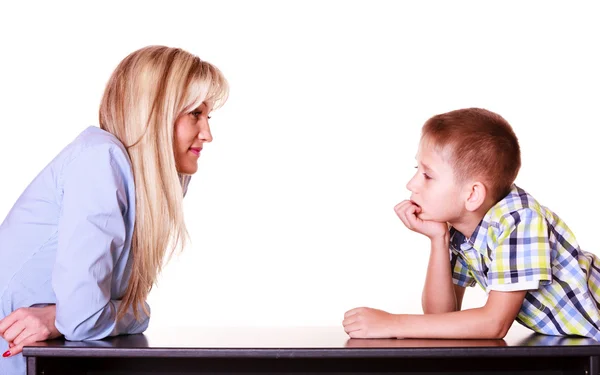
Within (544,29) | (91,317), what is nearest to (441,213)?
(91,317)

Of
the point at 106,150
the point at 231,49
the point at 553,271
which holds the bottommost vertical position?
the point at 553,271

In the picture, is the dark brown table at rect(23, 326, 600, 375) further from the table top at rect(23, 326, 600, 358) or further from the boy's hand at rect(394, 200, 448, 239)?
the boy's hand at rect(394, 200, 448, 239)

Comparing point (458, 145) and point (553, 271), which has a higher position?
point (458, 145)

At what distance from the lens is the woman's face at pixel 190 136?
2.09 metres

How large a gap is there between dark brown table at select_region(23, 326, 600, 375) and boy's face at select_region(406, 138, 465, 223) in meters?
0.31

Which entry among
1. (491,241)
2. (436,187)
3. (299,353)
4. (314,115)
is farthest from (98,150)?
(314,115)

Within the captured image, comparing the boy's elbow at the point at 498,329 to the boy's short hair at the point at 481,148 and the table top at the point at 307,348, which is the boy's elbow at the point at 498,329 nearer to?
the table top at the point at 307,348

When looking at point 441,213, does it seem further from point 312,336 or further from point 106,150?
point 106,150

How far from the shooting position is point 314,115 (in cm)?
366

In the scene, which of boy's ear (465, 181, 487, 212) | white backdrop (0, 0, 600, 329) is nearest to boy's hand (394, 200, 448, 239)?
boy's ear (465, 181, 487, 212)

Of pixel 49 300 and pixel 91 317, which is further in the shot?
pixel 49 300

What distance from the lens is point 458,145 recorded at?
6.29 feet

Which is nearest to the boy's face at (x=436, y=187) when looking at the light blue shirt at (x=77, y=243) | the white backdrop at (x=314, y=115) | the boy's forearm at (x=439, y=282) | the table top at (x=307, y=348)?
the boy's forearm at (x=439, y=282)

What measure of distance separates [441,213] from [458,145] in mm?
165
